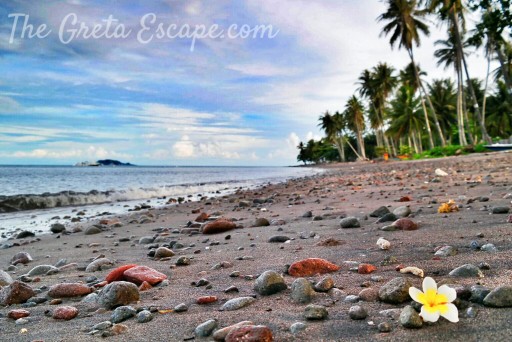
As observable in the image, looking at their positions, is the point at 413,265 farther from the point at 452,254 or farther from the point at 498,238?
the point at 498,238

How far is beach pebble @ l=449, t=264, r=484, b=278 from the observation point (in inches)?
73.8

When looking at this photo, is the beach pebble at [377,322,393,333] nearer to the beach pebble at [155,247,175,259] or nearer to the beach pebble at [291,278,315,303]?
the beach pebble at [291,278,315,303]

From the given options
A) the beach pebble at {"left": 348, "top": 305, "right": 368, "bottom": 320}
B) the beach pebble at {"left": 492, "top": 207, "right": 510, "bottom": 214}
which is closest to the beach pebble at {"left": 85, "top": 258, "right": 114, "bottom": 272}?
the beach pebble at {"left": 348, "top": 305, "right": 368, "bottom": 320}

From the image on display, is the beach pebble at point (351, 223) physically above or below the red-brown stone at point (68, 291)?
below

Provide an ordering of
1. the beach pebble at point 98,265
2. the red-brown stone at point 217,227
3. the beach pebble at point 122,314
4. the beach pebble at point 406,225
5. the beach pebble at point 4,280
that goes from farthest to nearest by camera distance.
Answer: the red-brown stone at point 217,227, the beach pebble at point 406,225, the beach pebble at point 98,265, the beach pebble at point 4,280, the beach pebble at point 122,314

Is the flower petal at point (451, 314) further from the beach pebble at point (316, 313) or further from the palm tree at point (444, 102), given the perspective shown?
the palm tree at point (444, 102)

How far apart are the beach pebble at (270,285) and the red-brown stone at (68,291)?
3.96 ft

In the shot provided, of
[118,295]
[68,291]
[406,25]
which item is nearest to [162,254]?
[68,291]

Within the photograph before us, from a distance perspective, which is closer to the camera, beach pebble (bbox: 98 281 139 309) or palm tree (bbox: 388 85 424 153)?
beach pebble (bbox: 98 281 139 309)

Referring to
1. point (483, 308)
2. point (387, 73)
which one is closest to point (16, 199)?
point (483, 308)

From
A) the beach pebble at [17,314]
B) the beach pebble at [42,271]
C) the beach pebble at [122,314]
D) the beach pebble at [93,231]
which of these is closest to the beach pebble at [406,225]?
the beach pebble at [122,314]

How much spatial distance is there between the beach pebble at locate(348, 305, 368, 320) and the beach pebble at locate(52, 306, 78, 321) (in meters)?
1.46

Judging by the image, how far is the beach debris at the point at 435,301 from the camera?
129 cm

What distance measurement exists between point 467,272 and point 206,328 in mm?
1330
